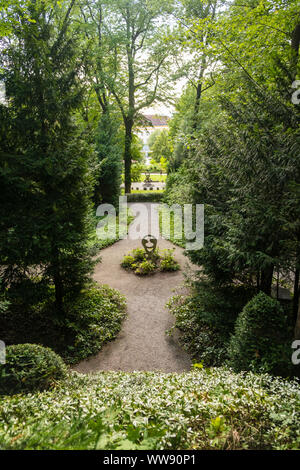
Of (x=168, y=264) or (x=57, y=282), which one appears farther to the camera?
(x=168, y=264)

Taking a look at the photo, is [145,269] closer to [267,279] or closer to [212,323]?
[212,323]

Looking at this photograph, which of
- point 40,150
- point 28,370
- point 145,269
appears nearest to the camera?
point 28,370

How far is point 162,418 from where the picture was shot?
2615 mm

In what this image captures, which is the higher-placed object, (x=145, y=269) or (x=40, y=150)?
(x=40, y=150)

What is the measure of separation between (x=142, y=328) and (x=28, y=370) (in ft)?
11.7

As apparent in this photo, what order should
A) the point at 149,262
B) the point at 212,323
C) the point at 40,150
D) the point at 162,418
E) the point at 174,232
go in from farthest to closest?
the point at 174,232 < the point at 149,262 < the point at 212,323 < the point at 40,150 < the point at 162,418

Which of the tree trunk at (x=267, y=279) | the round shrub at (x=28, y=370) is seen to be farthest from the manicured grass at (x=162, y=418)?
the tree trunk at (x=267, y=279)

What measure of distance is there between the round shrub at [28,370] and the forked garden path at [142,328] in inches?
62.2

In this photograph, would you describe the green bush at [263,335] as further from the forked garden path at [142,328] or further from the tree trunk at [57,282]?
the tree trunk at [57,282]

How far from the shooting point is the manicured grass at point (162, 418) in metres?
2.15

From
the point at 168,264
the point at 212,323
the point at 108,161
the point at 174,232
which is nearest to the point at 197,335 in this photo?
the point at 212,323
